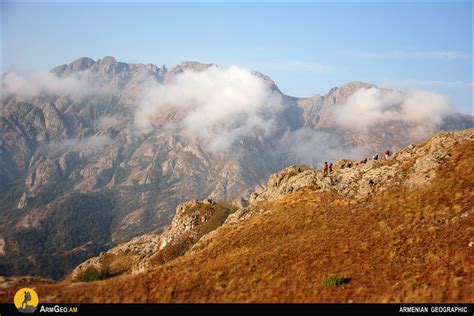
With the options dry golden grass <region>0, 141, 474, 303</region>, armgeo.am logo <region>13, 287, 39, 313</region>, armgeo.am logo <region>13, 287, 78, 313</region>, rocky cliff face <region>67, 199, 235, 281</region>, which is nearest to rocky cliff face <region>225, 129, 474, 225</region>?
dry golden grass <region>0, 141, 474, 303</region>

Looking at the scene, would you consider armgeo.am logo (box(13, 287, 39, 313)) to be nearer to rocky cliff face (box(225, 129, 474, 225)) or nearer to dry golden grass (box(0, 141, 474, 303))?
dry golden grass (box(0, 141, 474, 303))

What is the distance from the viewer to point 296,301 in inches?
1473

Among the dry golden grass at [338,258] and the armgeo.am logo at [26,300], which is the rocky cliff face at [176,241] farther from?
the armgeo.am logo at [26,300]

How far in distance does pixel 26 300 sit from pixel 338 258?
109 ft

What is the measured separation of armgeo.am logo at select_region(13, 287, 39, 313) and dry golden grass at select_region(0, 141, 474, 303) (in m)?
0.98

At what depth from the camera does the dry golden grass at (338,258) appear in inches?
1518

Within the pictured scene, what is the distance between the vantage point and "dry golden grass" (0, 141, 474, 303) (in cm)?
3856

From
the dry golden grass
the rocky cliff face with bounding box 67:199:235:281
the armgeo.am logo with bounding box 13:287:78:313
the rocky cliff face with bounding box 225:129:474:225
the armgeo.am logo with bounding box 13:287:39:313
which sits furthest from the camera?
the rocky cliff face with bounding box 67:199:235:281

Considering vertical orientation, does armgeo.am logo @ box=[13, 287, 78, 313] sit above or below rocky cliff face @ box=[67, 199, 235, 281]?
above
